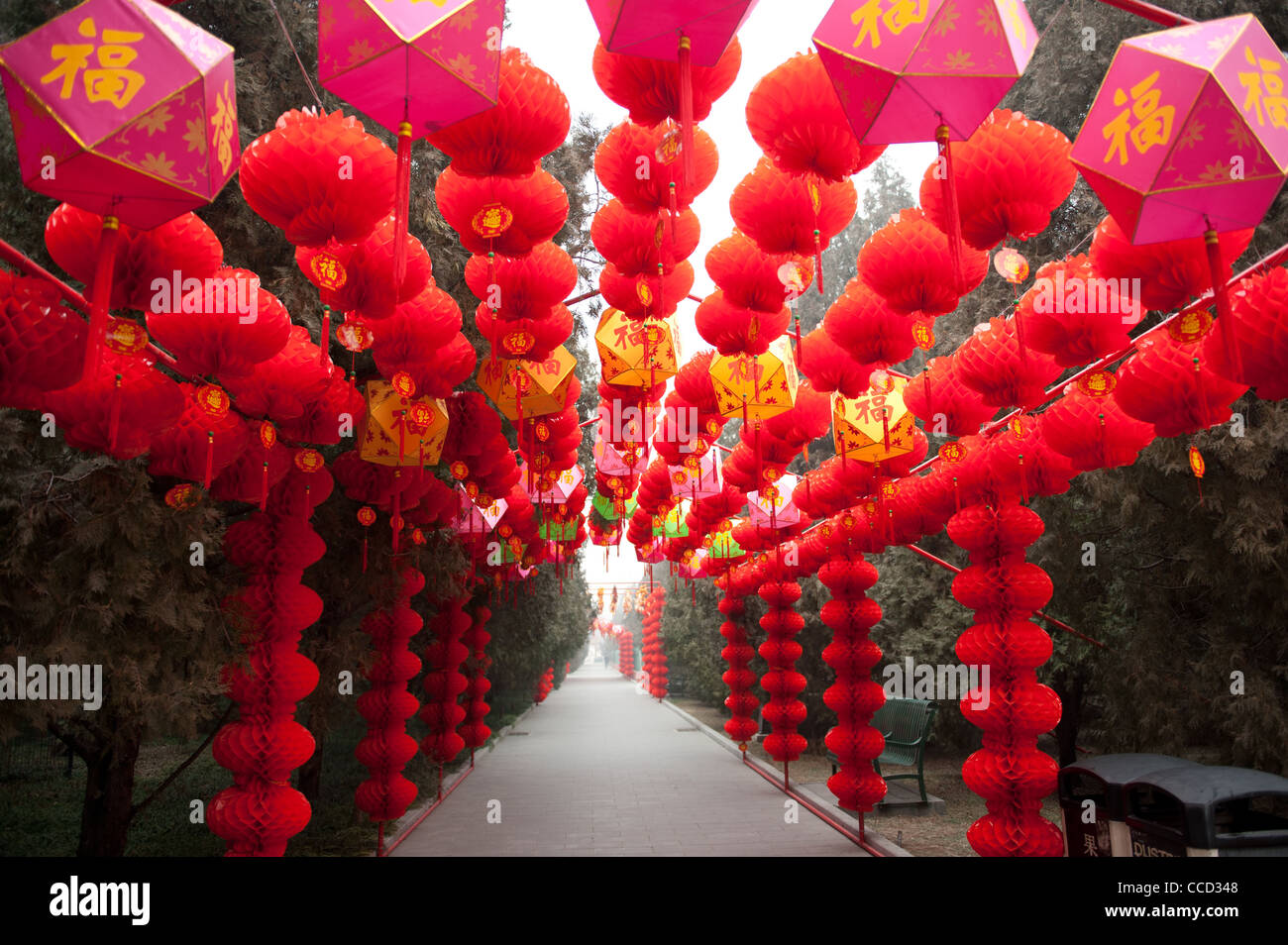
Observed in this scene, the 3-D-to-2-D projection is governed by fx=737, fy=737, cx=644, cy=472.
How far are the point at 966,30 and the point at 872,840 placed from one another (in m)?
7.45

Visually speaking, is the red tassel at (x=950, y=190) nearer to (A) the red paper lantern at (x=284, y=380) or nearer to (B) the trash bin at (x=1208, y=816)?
(A) the red paper lantern at (x=284, y=380)

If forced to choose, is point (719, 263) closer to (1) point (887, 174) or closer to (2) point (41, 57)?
(2) point (41, 57)

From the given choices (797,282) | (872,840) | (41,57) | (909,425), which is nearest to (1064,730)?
(872,840)

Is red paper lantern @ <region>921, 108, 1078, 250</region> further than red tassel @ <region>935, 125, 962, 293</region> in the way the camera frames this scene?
Yes

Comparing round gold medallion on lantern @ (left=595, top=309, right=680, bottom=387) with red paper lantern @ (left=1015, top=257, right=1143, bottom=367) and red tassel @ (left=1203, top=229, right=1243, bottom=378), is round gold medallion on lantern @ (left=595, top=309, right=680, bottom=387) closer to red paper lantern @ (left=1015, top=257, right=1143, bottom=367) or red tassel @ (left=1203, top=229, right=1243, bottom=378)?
red paper lantern @ (left=1015, top=257, right=1143, bottom=367)

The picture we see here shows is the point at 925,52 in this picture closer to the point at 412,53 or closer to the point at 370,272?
the point at 412,53

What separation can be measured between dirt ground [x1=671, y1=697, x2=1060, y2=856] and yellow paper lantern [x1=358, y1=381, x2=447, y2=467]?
5853mm

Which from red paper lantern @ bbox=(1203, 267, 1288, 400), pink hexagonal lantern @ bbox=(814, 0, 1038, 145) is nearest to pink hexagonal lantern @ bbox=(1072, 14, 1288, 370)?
pink hexagonal lantern @ bbox=(814, 0, 1038, 145)

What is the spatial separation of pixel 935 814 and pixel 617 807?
3928mm

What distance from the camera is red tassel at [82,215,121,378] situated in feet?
6.20

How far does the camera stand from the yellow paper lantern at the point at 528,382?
14.9 ft

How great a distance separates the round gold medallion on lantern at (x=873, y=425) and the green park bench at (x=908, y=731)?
4.84 meters

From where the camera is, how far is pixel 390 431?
4.66 metres

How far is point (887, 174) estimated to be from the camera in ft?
58.5
